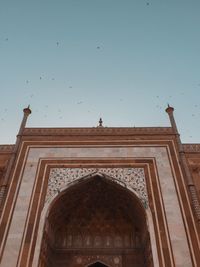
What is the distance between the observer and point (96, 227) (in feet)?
28.3

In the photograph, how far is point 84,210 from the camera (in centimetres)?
871

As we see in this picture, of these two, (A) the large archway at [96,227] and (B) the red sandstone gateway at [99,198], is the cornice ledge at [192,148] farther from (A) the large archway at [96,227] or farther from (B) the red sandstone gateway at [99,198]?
(A) the large archway at [96,227]

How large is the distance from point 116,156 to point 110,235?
7.38 ft

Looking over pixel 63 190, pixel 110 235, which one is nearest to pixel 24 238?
pixel 63 190

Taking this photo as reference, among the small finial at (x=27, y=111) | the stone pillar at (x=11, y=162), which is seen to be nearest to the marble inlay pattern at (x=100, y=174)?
the stone pillar at (x=11, y=162)

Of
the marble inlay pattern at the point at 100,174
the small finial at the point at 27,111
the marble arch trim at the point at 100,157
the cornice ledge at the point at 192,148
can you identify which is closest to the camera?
the marble arch trim at the point at 100,157

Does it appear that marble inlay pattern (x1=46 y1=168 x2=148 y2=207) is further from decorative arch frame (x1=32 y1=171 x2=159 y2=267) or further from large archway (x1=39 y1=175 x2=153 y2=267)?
large archway (x1=39 y1=175 x2=153 y2=267)

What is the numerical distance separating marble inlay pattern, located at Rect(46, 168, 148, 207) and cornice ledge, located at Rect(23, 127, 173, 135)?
1.43 metres

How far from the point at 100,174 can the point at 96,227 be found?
Answer: 169cm

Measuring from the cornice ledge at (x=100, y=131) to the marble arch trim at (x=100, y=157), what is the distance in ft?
1.95

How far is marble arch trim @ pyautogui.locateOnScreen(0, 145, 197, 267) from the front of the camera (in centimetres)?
654

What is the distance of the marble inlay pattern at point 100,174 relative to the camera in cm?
778

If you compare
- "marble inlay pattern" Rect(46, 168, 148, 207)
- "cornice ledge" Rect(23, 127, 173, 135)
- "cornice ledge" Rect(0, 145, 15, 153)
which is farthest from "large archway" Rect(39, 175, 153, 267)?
"cornice ledge" Rect(0, 145, 15, 153)

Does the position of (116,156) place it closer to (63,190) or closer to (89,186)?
(89,186)
